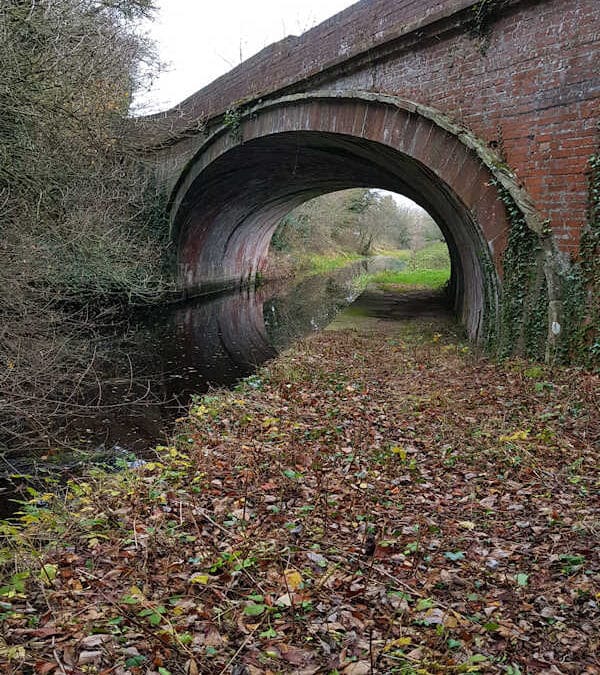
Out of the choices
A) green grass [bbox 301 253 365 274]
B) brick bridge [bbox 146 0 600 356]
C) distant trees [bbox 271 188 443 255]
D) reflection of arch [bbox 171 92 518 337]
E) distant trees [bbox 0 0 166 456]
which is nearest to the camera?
brick bridge [bbox 146 0 600 356]

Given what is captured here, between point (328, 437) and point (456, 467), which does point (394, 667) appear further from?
point (328, 437)

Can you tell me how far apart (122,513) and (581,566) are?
8.63 ft

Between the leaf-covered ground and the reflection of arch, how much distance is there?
7.83 ft

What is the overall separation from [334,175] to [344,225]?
1911cm

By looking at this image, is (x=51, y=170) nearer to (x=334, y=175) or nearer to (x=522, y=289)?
(x=522, y=289)

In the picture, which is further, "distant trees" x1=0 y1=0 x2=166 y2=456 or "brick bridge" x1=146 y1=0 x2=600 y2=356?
"distant trees" x1=0 y1=0 x2=166 y2=456

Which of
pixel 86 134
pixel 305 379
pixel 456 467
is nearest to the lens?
pixel 456 467

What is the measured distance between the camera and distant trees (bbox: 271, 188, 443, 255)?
1032 inches

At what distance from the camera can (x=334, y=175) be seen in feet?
44.0

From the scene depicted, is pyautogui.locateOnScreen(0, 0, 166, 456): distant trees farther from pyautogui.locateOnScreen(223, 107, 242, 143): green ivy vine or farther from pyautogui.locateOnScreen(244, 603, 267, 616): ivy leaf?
pyautogui.locateOnScreen(244, 603, 267, 616): ivy leaf

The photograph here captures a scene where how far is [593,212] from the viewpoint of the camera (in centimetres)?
491

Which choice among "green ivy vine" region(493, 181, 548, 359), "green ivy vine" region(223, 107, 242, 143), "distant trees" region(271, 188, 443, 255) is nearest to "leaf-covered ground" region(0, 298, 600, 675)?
"green ivy vine" region(493, 181, 548, 359)

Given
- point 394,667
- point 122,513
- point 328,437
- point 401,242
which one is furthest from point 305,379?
point 401,242

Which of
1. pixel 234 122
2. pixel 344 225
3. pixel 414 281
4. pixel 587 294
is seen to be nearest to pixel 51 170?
pixel 234 122
